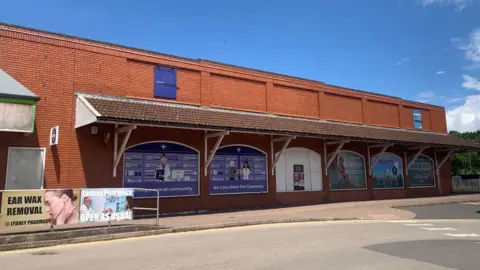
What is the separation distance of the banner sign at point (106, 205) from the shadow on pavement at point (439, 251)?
7.31m

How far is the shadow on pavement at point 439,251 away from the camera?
7.71m

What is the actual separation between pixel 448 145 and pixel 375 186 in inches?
258

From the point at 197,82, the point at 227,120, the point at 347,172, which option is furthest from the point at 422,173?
the point at 197,82

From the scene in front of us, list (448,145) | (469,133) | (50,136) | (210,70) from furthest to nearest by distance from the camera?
(469,133)
(448,145)
(210,70)
(50,136)

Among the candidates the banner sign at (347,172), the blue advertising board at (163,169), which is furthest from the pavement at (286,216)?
the banner sign at (347,172)

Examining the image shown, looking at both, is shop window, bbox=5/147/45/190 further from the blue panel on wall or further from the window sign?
the window sign

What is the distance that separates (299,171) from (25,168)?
13418 millimetres

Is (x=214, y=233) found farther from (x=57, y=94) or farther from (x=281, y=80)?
(x=281, y=80)

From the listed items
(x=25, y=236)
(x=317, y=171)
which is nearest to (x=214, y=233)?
(x=25, y=236)

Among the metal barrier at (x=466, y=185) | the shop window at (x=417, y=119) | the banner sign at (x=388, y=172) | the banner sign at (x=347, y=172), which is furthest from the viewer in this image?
the metal barrier at (x=466, y=185)

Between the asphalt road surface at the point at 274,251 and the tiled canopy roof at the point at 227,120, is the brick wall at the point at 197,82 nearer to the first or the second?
the tiled canopy roof at the point at 227,120

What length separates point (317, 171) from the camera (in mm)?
22500

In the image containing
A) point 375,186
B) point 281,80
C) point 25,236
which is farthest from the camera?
point 375,186

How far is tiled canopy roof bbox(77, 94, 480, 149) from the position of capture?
1473 cm
